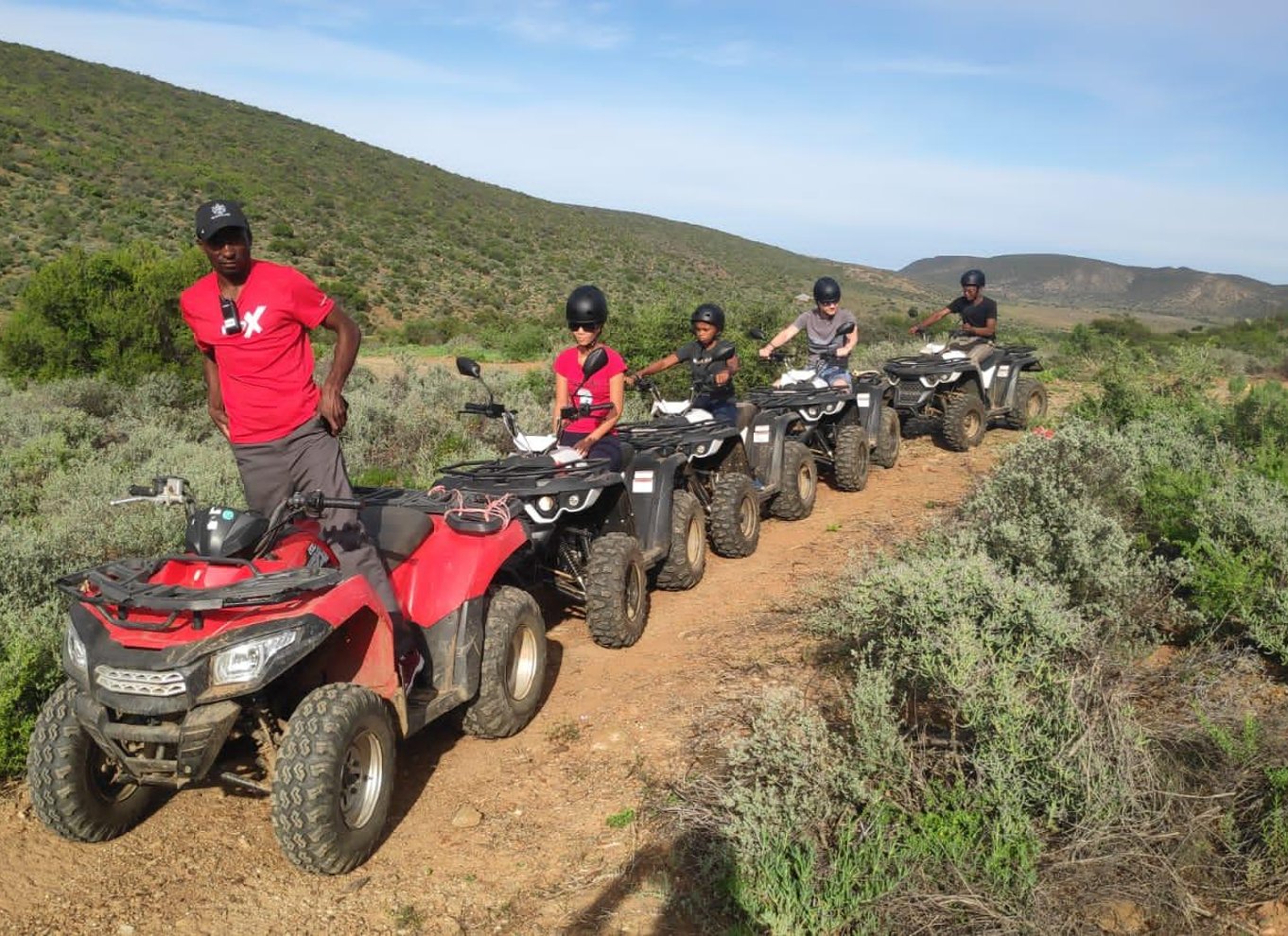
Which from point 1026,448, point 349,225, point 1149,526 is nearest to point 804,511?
point 1026,448

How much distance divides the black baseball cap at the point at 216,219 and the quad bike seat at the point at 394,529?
1325 mm

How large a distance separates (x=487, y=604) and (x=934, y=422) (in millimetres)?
8696

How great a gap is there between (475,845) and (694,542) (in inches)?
126

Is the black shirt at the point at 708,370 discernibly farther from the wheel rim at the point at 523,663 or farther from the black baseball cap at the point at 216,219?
the black baseball cap at the point at 216,219

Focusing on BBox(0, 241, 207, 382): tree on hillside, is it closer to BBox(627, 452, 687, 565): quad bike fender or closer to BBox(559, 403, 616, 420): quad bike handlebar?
BBox(559, 403, 616, 420): quad bike handlebar

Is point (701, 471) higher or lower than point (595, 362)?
lower

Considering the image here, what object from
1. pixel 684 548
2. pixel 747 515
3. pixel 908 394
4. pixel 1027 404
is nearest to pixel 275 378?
pixel 684 548

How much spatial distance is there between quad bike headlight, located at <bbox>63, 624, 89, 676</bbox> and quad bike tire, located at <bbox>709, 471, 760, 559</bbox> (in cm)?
457

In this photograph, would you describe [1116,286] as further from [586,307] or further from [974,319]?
[586,307]

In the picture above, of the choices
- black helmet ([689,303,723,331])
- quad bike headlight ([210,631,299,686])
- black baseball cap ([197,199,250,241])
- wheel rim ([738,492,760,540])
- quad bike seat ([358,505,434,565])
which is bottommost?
wheel rim ([738,492,760,540])

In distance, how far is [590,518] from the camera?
5.68 m

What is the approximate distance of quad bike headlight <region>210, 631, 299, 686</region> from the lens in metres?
3.07

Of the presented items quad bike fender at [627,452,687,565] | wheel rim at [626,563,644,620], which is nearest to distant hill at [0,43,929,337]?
quad bike fender at [627,452,687,565]

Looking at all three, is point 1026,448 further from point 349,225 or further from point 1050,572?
point 349,225
